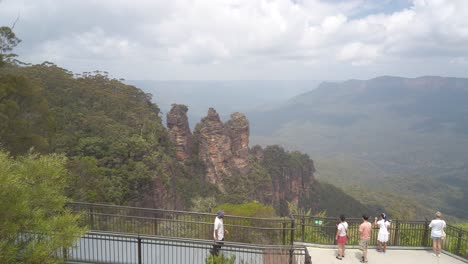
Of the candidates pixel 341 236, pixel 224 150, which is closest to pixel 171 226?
pixel 341 236

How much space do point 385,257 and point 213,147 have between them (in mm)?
47743

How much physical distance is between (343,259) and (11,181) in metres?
8.63

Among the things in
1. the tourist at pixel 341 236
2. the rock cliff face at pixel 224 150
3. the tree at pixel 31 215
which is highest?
the tree at pixel 31 215

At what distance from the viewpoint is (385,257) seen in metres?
11.3

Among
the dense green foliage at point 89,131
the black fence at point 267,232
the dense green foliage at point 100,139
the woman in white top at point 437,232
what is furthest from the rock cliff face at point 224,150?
the woman in white top at point 437,232

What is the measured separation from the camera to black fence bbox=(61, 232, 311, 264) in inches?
368

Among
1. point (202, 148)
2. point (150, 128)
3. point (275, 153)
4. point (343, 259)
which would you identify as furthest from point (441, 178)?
point (343, 259)

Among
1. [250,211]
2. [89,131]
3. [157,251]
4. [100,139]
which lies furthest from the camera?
[89,131]

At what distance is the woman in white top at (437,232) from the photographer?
11.3 metres

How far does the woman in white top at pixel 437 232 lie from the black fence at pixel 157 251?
4.40m

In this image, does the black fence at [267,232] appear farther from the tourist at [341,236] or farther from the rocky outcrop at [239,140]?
the rocky outcrop at [239,140]

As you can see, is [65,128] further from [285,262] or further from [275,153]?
[275,153]

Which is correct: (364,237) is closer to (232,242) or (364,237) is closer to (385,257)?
(385,257)

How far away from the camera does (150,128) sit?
134 feet
